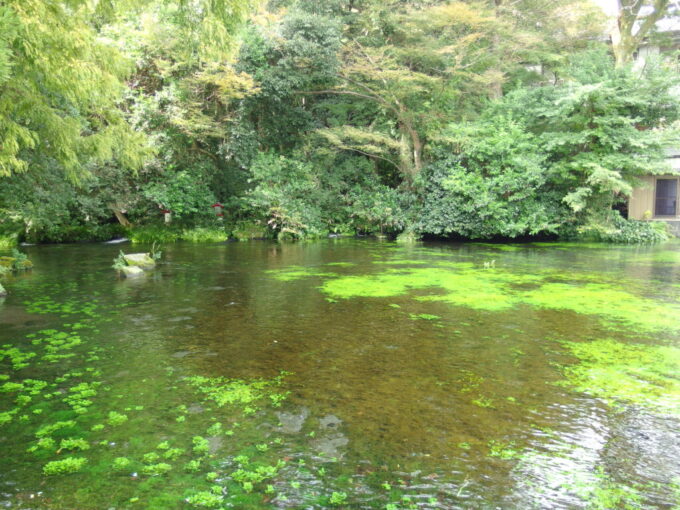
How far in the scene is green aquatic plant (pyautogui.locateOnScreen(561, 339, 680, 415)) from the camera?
12.2ft

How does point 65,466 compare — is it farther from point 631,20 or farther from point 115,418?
point 631,20

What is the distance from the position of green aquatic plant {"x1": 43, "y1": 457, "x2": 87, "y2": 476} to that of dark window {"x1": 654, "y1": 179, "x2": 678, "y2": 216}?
72.4 ft

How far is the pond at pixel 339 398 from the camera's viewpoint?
2.58 m

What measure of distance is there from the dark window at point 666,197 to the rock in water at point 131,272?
63.0ft

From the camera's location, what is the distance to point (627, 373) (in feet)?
13.9

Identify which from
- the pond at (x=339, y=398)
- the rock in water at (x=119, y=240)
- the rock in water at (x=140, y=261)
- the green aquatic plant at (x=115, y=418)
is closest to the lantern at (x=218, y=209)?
the rock in water at (x=119, y=240)

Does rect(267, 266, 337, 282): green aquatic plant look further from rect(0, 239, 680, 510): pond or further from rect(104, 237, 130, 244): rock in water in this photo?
rect(104, 237, 130, 244): rock in water

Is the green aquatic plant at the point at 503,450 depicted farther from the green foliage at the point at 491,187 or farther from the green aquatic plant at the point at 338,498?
the green foliage at the point at 491,187

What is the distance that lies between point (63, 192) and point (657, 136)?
16442 mm

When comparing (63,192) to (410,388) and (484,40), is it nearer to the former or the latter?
(410,388)

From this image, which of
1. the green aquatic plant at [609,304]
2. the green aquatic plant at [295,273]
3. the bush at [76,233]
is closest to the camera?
the green aquatic plant at [609,304]

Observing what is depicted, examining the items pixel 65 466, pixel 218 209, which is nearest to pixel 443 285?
pixel 65 466

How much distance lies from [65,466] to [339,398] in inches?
69.6

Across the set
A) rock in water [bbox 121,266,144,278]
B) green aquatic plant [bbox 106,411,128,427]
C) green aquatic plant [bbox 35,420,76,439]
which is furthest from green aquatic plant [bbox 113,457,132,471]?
rock in water [bbox 121,266,144,278]
